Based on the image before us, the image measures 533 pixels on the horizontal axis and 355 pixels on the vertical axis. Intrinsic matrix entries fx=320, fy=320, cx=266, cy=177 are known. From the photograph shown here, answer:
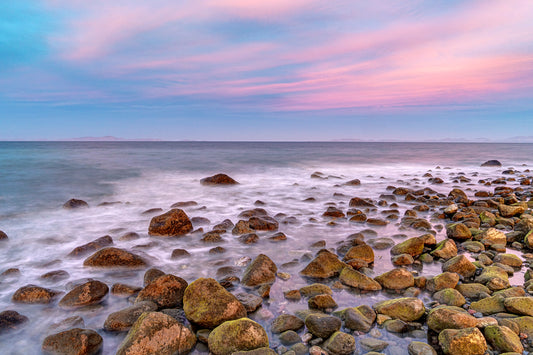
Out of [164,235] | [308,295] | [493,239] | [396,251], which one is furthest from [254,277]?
[493,239]

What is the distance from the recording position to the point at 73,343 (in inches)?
139

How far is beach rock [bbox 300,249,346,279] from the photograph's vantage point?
5375 mm

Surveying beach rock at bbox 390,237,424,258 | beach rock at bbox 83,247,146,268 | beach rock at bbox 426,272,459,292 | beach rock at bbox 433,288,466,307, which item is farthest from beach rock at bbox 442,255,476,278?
beach rock at bbox 83,247,146,268

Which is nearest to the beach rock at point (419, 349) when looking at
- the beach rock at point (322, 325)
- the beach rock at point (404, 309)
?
the beach rock at point (404, 309)

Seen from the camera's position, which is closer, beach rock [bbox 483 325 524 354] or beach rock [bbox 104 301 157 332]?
beach rock [bbox 483 325 524 354]

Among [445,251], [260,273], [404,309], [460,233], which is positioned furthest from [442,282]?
[460,233]

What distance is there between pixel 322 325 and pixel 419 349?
102 cm

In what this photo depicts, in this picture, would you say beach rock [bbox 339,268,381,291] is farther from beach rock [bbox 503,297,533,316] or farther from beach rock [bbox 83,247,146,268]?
beach rock [bbox 83,247,146,268]

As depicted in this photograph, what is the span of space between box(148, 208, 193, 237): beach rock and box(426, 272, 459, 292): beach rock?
18.3 feet

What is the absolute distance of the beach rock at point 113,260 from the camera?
596cm

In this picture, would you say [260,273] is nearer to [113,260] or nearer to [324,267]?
[324,267]

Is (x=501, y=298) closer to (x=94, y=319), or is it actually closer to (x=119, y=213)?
(x=94, y=319)

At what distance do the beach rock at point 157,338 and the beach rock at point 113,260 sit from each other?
271cm

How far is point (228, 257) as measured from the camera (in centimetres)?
645
